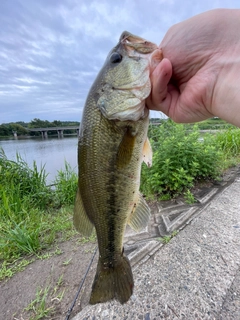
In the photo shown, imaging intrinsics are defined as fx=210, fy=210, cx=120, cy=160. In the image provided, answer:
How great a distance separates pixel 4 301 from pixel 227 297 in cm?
226

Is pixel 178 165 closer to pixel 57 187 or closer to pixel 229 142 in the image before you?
pixel 57 187

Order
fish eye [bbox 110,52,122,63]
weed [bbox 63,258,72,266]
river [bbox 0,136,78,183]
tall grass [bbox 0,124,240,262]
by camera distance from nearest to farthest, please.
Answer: fish eye [bbox 110,52,122,63], weed [bbox 63,258,72,266], tall grass [bbox 0,124,240,262], river [bbox 0,136,78,183]

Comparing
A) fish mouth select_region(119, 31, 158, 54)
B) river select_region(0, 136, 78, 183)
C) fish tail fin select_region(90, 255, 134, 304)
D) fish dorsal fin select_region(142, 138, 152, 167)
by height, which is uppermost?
fish mouth select_region(119, 31, 158, 54)

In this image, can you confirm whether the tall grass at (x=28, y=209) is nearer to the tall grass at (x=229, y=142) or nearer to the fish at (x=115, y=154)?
the fish at (x=115, y=154)

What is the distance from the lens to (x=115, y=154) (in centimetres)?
144

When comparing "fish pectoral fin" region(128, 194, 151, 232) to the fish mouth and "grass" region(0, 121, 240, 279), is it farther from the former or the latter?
"grass" region(0, 121, 240, 279)

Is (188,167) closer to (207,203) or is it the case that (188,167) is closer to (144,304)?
(207,203)

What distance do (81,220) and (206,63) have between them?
1.43 metres

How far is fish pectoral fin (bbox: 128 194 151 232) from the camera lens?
1676 millimetres

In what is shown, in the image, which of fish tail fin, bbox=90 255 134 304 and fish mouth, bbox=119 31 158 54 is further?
fish tail fin, bbox=90 255 134 304

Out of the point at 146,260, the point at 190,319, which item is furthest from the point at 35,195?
the point at 190,319

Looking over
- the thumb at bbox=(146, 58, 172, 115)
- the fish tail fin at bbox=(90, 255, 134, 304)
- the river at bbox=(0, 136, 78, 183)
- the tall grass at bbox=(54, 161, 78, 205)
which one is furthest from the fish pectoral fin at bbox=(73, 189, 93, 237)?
the river at bbox=(0, 136, 78, 183)

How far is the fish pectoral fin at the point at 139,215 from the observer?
1.68 m

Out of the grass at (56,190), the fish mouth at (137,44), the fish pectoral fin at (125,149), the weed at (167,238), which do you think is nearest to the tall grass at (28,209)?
the grass at (56,190)
